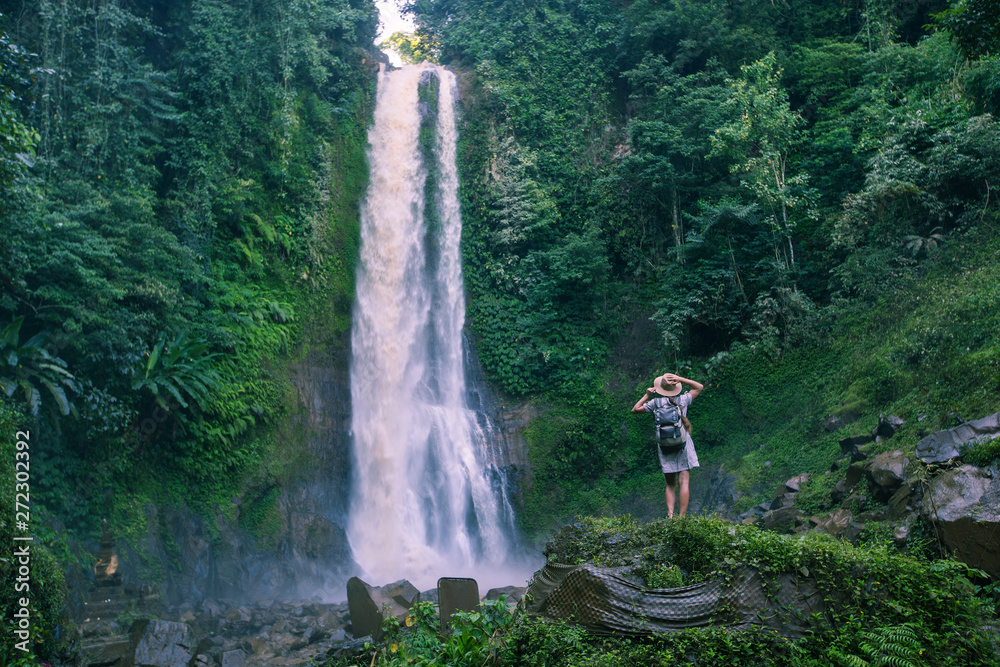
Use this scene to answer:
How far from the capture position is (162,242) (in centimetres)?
1137

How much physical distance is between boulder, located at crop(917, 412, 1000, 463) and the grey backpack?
2.17 meters

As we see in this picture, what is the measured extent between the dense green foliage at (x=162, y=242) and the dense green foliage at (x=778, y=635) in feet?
26.5

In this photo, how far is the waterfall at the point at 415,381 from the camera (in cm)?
1323

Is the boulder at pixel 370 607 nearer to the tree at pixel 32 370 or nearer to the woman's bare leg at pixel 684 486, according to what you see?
the woman's bare leg at pixel 684 486

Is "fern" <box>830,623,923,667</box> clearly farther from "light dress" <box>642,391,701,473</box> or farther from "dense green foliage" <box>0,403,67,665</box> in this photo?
"dense green foliage" <box>0,403,67,665</box>

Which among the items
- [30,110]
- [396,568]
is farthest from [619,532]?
[30,110]

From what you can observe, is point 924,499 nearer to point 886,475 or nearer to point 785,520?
point 886,475

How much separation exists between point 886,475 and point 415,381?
34.5 ft

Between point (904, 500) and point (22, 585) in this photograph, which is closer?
point (904, 500)

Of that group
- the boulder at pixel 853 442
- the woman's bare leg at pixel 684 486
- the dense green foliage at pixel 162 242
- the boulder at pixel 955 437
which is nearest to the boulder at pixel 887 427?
the boulder at pixel 853 442

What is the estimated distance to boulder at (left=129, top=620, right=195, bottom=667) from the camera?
7.39 m

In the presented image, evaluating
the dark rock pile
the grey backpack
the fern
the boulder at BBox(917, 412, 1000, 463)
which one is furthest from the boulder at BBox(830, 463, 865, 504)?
the fern

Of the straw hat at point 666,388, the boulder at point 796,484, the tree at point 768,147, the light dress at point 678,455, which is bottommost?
the boulder at point 796,484

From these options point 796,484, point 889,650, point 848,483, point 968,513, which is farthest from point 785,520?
point 889,650
